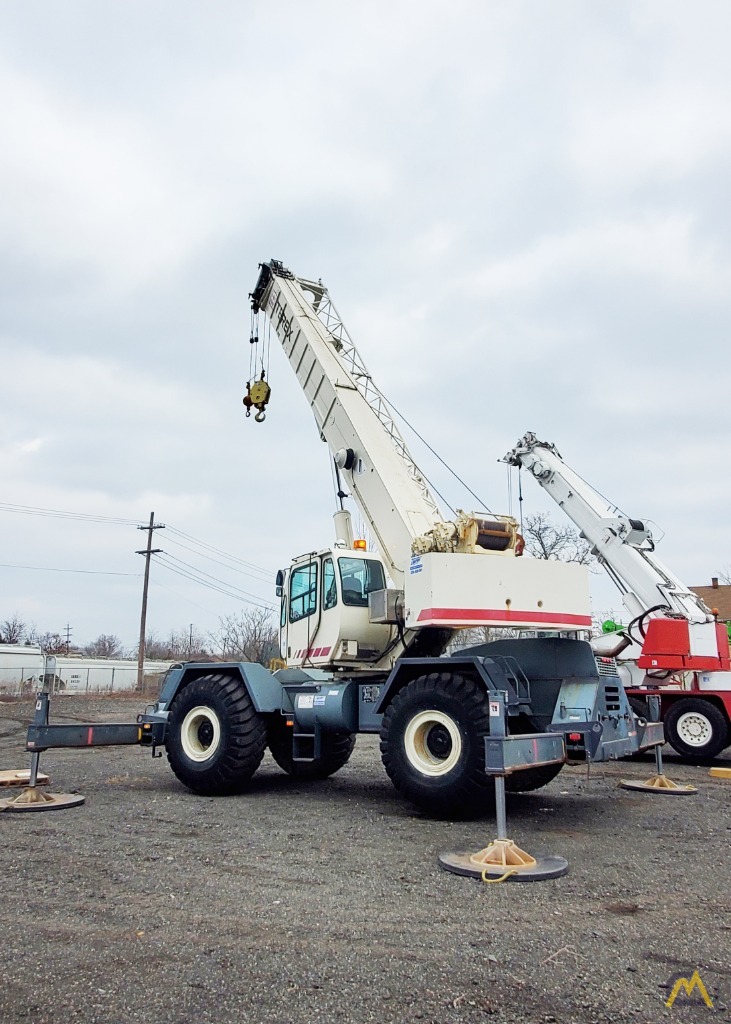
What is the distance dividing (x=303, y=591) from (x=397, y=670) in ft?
8.79

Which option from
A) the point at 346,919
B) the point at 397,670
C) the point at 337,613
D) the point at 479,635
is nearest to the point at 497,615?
the point at 479,635

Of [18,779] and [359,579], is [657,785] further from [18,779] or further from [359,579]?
[18,779]

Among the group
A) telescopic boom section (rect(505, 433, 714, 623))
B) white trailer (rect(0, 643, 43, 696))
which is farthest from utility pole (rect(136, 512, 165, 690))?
telescopic boom section (rect(505, 433, 714, 623))

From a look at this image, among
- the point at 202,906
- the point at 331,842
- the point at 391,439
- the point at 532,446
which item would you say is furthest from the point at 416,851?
the point at 532,446

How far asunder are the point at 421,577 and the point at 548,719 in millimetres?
2114

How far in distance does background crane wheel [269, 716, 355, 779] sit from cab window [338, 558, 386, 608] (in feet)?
6.06

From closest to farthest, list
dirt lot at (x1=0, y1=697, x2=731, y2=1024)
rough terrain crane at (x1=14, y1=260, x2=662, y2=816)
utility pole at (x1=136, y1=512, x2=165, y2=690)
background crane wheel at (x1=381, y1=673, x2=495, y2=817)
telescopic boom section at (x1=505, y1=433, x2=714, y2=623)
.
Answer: dirt lot at (x1=0, y1=697, x2=731, y2=1024)
background crane wheel at (x1=381, y1=673, x2=495, y2=817)
rough terrain crane at (x1=14, y1=260, x2=662, y2=816)
telescopic boom section at (x1=505, y1=433, x2=714, y2=623)
utility pole at (x1=136, y1=512, x2=165, y2=690)

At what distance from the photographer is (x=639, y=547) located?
608 inches

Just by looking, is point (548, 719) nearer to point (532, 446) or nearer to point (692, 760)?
point (692, 760)

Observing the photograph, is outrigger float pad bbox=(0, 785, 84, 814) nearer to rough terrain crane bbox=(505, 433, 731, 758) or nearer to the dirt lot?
the dirt lot

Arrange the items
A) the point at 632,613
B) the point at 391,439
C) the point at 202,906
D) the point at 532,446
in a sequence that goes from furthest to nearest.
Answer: the point at 532,446, the point at 632,613, the point at 391,439, the point at 202,906

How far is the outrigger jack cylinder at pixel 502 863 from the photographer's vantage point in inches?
228

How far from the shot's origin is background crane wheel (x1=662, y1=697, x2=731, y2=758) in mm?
13672

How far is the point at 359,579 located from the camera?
10.4 metres
